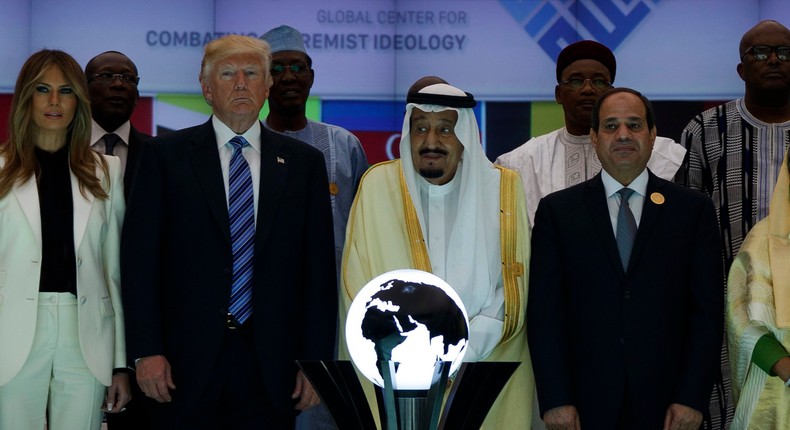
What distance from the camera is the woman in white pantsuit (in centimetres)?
365

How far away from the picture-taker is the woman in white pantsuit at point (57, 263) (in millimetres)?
3646

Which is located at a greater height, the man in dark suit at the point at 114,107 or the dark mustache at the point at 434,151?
the man in dark suit at the point at 114,107

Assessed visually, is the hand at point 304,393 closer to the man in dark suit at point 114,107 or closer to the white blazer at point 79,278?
the white blazer at point 79,278

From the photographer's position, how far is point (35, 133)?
12.7 feet

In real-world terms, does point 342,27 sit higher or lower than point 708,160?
higher

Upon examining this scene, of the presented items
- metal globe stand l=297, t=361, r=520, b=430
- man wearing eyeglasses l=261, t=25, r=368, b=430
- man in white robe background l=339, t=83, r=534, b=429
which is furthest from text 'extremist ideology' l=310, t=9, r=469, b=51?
metal globe stand l=297, t=361, r=520, b=430

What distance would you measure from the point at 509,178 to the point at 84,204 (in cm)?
147

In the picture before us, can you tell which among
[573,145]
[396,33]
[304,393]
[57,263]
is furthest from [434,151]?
[396,33]

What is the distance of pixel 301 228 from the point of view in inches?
149

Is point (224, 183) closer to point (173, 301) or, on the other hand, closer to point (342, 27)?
point (173, 301)

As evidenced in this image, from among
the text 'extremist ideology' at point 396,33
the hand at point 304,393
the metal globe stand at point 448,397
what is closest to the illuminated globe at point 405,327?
the metal globe stand at point 448,397

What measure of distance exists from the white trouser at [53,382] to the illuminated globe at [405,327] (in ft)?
4.84

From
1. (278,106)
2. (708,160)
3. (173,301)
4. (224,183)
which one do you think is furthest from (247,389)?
(708,160)

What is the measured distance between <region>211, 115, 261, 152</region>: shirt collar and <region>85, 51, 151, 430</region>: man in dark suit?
2.49ft
